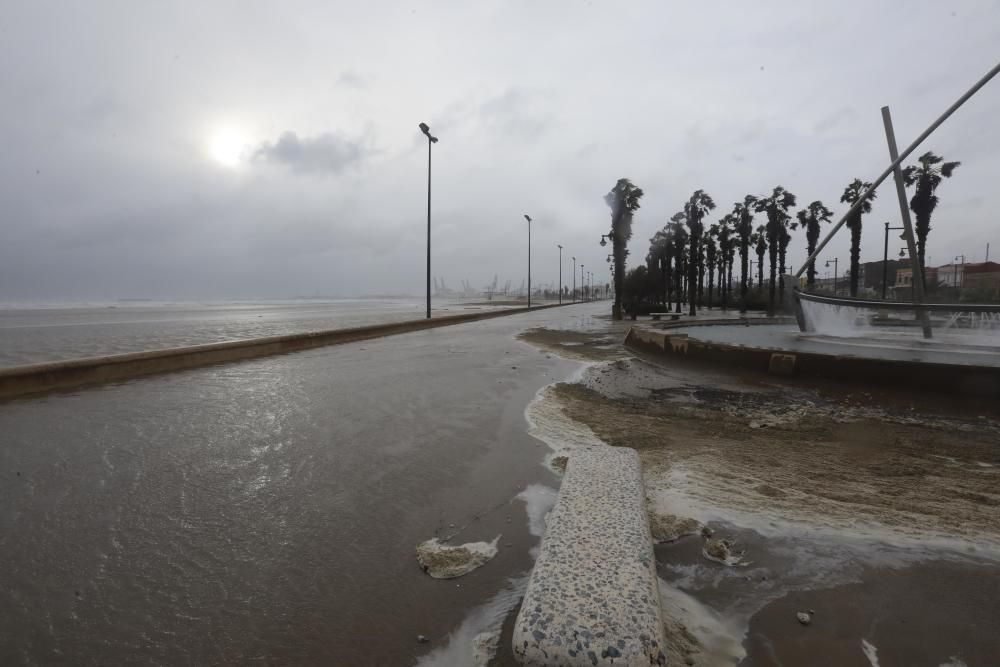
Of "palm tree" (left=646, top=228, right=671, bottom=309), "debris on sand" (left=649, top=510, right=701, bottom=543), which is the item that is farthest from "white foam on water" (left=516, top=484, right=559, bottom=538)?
"palm tree" (left=646, top=228, right=671, bottom=309)

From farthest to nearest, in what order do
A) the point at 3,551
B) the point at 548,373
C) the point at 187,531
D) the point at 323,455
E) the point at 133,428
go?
the point at 548,373
the point at 133,428
the point at 323,455
the point at 187,531
the point at 3,551

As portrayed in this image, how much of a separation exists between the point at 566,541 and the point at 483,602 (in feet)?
1.70

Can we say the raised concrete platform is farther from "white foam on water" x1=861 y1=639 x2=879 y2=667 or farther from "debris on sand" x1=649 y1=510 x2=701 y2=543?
"white foam on water" x1=861 y1=639 x2=879 y2=667

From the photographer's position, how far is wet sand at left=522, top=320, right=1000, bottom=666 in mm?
1920

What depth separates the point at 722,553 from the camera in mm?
2559

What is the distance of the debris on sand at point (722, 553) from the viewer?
251 cm

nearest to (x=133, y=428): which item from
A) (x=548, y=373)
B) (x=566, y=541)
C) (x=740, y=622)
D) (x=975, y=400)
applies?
(x=566, y=541)

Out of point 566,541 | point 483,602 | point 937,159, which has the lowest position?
point 483,602

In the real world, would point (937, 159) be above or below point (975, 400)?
above

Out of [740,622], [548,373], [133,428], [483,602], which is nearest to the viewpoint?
[740,622]

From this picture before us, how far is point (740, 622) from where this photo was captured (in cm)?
203

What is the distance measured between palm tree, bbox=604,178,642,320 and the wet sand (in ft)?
94.9

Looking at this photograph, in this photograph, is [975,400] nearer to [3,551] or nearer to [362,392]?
[362,392]

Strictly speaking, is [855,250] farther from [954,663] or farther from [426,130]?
[954,663]
